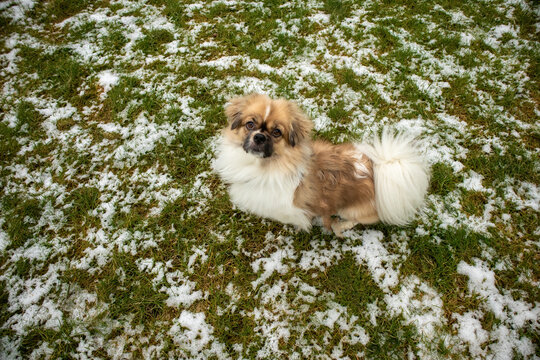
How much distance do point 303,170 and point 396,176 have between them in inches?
29.9

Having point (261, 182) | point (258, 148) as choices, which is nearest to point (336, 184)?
point (261, 182)

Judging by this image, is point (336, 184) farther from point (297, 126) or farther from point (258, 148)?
point (258, 148)

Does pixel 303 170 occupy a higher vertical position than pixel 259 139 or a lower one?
lower

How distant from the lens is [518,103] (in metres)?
3.29

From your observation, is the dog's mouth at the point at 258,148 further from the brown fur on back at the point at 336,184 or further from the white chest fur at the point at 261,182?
the brown fur on back at the point at 336,184

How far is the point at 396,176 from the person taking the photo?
2109mm

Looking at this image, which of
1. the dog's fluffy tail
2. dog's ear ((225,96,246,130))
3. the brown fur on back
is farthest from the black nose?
the dog's fluffy tail

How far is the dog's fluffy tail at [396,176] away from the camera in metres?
2.12

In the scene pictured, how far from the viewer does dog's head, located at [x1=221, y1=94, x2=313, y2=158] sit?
1969mm

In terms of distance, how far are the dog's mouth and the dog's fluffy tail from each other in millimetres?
906

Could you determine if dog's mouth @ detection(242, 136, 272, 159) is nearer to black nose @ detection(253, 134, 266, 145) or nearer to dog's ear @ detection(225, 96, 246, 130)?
black nose @ detection(253, 134, 266, 145)

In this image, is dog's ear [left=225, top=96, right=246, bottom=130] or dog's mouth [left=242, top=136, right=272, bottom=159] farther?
dog's ear [left=225, top=96, right=246, bottom=130]

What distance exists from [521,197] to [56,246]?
4.80m

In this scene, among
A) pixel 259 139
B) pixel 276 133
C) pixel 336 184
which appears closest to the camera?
pixel 259 139
